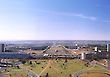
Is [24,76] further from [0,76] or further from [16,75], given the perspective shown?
[0,76]

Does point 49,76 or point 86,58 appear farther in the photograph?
point 86,58

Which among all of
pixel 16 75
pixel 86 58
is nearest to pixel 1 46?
pixel 86 58

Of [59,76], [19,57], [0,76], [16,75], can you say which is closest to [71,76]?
[59,76]

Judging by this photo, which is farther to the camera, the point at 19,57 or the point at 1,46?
the point at 1,46

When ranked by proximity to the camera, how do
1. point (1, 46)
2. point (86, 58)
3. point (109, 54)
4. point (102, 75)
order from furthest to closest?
1. point (1, 46)
2. point (109, 54)
3. point (86, 58)
4. point (102, 75)

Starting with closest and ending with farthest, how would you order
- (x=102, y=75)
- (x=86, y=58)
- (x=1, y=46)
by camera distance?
(x=102, y=75) < (x=86, y=58) < (x=1, y=46)

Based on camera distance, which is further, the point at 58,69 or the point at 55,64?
the point at 55,64

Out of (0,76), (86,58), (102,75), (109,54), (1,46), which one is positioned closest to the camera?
(0,76)

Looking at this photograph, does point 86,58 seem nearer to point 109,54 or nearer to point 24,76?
point 109,54

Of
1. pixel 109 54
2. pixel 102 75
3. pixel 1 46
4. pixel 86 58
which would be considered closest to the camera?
pixel 102 75
